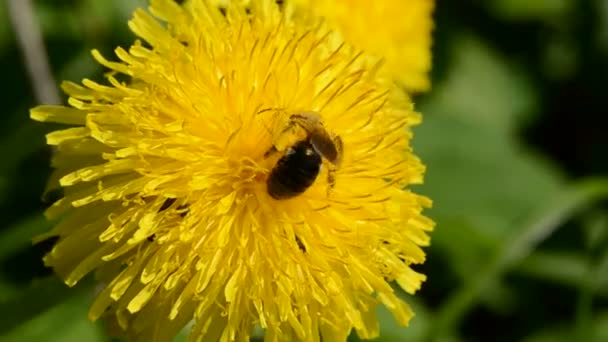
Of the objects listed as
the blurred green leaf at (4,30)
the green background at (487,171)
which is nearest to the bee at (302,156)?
the green background at (487,171)

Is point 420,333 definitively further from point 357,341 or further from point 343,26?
point 343,26

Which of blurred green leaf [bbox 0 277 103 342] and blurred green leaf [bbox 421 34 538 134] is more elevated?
blurred green leaf [bbox 421 34 538 134]

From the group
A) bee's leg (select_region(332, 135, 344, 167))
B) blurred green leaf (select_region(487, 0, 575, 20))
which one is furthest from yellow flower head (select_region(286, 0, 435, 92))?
blurred green leaf (select_region(487, 0, 575, 20))

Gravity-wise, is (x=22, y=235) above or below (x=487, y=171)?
below

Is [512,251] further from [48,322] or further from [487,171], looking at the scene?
[48,322]

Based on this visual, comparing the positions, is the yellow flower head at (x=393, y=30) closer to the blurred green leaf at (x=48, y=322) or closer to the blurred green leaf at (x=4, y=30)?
the blurred green leaf at (x=48, y=322)

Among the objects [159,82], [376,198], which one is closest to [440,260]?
[376,198]

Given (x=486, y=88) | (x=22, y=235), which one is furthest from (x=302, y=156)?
(x=486, y=88)

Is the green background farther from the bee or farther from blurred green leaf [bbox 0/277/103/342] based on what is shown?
the bee
